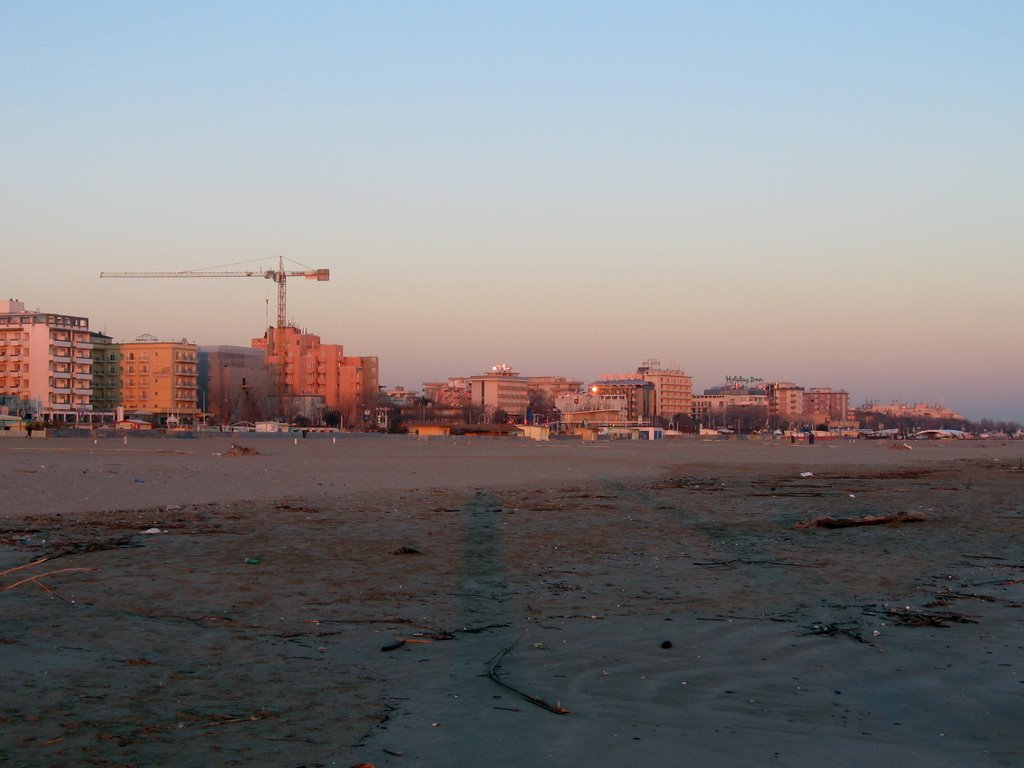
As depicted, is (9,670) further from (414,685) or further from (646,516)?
(646,516)

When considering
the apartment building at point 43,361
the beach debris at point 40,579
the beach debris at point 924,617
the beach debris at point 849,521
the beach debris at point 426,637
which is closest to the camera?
the beach debris at point 426,637

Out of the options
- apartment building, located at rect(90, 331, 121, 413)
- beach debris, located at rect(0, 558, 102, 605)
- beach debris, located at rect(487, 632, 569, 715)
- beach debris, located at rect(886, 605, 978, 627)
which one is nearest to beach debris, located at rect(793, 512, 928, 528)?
beach debris, located at rect(886, 605, 978, 627)

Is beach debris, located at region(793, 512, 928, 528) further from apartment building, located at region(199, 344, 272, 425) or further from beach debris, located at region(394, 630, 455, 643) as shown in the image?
apartment building, located at region(199, 344, 272, 425)

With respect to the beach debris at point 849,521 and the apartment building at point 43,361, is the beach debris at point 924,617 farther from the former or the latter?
the apartment building at point 43,361

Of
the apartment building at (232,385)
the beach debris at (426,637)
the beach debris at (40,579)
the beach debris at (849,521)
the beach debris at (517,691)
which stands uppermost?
the apartment building at (232,385)

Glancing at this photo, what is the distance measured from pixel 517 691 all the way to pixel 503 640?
168 centimetres

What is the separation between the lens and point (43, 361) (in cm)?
12188

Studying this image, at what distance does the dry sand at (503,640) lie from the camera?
556cm

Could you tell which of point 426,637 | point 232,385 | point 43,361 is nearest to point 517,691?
point 426,637

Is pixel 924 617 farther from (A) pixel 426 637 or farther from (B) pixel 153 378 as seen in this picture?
(B) pixel 153 378

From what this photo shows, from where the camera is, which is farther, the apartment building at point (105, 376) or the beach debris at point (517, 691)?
the apartment building at point (105, 376)

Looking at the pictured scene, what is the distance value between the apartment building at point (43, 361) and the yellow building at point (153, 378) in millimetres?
7059

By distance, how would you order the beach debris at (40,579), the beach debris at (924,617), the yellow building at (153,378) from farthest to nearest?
the yellow building at (153,378)
the beach debris at (40,579)
the beach debris at (924,617)

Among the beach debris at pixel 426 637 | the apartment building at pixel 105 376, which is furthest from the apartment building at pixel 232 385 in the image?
the beach debris at pixel 426 637
